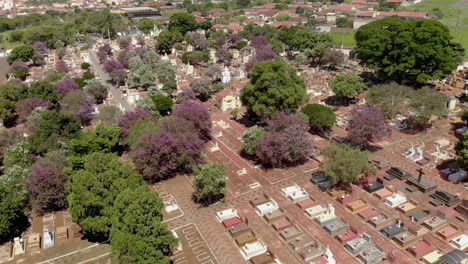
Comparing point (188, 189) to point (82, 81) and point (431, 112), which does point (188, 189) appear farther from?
point (82, 81)

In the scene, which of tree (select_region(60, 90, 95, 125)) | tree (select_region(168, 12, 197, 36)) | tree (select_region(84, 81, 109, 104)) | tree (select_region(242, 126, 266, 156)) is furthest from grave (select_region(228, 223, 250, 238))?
tree (select_region(168, 12, 197, 36))

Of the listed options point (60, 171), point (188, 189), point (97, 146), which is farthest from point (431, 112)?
point (60, 171)

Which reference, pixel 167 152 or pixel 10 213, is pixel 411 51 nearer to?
pixel 167 152

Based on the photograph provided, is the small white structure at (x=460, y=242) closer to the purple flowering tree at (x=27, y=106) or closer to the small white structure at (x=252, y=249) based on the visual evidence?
the small white structure at (x=252, y=249)

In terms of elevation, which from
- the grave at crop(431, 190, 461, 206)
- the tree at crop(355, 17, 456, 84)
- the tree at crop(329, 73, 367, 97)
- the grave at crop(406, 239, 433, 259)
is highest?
the tree at crop(355, 17, 456, 84)

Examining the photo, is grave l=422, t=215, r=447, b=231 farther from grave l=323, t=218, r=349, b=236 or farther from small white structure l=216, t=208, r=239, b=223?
small white structure l=216, t=208, r=239, b=223
